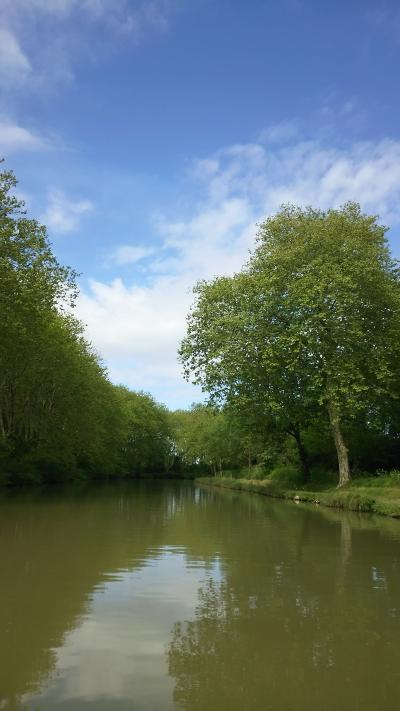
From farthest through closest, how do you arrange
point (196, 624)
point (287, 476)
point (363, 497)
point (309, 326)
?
point (287, 476), point (309, 326), point (363, 497), point (196, 624)

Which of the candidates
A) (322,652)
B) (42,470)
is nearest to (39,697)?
(322,652)

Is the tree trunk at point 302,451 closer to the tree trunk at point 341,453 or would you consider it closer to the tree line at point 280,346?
the tree line at point 280,346

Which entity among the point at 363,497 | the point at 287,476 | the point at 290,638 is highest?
the point at 287,476

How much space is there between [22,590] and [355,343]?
2636 cm

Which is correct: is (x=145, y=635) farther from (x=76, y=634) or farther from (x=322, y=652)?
(x=322, y=652)

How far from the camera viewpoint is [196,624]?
7742mm

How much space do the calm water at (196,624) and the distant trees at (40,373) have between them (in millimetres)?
16986

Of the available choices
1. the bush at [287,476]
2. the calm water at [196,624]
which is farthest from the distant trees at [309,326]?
the calm water at [196,624]

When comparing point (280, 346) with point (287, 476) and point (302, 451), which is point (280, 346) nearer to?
point (302, 451)

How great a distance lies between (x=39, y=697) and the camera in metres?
5.23

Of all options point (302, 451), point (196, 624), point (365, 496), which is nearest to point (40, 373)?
point (302, 451)

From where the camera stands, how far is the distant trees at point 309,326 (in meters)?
32.1

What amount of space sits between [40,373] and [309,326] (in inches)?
915

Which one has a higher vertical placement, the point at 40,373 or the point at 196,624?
the point at 40,373
